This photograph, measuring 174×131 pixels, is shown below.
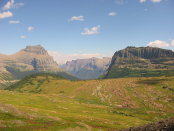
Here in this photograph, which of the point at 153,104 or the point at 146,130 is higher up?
the point at 146,130

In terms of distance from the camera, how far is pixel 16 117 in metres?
56.2

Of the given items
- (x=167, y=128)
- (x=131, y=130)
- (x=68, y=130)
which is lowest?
(x=68, y=130)

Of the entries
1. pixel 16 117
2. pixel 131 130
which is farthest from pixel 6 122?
pixel 131 130

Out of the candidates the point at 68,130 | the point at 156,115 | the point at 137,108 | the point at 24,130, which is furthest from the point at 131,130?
the point at 137,108

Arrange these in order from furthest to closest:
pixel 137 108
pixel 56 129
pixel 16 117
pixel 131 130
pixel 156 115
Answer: pixel 137 108 → pixel 156 115 → pixel 16 117 → pixel 56 129 → pixel 131 130

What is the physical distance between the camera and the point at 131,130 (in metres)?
33.2

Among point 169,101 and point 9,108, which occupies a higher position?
point 9,108

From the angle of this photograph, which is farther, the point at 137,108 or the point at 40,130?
the point at 137,108

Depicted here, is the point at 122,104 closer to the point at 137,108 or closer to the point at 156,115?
the point at 137,108

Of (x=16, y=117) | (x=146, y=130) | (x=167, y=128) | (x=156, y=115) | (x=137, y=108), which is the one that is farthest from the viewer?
(x=137, y=108)

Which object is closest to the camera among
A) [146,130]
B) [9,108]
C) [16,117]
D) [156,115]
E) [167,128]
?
[167,128]

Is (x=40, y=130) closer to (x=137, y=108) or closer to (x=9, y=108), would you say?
(x=9, y=108)

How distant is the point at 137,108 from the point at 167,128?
162 metres

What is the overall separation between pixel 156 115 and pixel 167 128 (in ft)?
428
